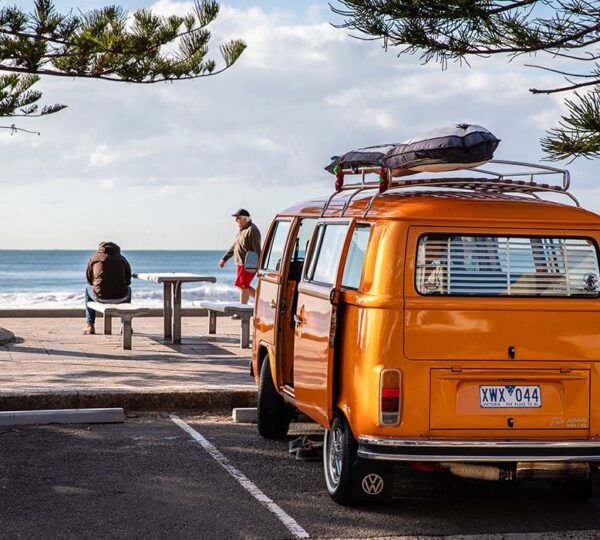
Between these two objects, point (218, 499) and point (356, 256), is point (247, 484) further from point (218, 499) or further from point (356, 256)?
point (356, 256)

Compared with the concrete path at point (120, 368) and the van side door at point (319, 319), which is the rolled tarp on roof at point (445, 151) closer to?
the van side door at point (319, 319)

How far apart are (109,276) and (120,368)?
3568 mm

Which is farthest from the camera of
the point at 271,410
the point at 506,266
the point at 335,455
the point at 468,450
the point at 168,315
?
the point at 168,315

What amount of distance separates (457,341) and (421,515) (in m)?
1.12

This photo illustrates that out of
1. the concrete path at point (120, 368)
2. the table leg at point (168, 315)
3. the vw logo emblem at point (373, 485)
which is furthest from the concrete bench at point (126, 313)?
the vw logo emblem at point (373, 485)

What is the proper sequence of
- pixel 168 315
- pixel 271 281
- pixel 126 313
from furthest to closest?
1. pixel 168 315
2. pixel 126 313
3. pixel 271 281

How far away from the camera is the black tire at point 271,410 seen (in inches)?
364

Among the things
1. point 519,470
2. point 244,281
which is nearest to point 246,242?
point 244,281

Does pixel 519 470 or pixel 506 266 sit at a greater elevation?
pixel 506 266

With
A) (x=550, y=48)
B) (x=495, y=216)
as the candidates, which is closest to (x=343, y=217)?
(x=495, y=216)

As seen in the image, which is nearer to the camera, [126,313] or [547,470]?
[547,470]

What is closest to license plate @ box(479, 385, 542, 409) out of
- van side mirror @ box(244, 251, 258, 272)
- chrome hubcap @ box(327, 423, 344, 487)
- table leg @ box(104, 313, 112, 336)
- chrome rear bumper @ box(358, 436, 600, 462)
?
chrome rear bumper @ box(358, 436, 600, 462)

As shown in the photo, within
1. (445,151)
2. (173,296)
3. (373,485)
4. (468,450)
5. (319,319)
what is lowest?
(373,485)

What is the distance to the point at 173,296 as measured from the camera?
15.9m
